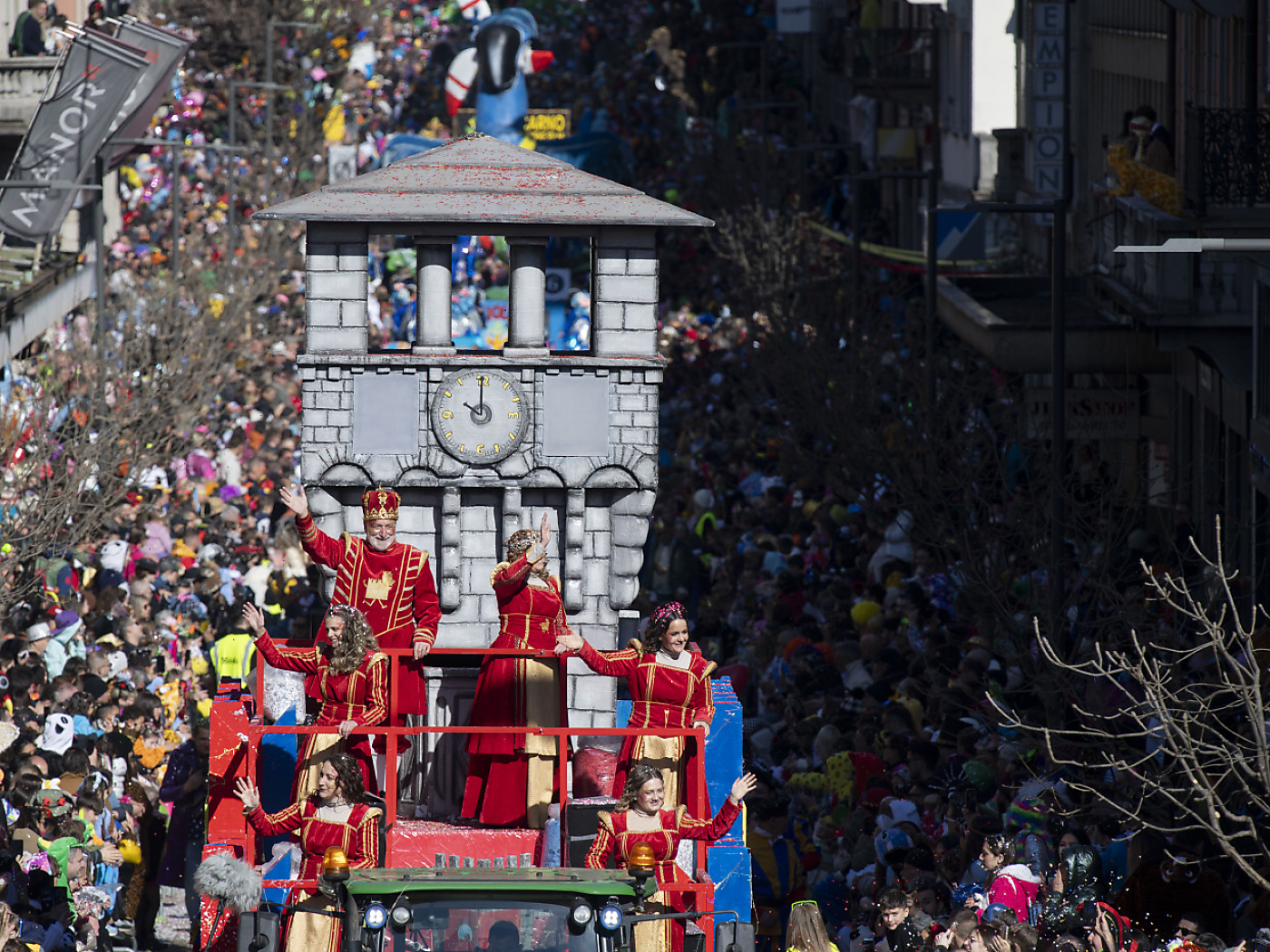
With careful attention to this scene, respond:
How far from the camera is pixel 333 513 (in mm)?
14836

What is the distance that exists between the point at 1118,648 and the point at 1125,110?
17.2m

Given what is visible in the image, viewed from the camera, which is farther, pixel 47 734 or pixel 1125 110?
pixel 1125 110

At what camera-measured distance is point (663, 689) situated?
12570 millimetres

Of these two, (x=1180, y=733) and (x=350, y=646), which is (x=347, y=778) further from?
(x=1180, y=733)

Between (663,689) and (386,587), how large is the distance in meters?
2.28

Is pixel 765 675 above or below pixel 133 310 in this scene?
below

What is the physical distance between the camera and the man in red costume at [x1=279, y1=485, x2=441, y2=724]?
13891 mm

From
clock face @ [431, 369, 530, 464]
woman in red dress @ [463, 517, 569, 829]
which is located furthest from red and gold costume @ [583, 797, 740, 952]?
clock face @ [431, 369, 530, 464]

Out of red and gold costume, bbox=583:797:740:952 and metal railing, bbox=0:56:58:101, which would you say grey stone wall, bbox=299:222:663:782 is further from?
metal railing, bbox=0:56:58:101

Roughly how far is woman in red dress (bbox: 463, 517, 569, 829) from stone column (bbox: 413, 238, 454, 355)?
207 centimetres

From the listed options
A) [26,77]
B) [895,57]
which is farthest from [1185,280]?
[895,57]

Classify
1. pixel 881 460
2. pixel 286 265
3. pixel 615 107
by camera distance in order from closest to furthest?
pixel 881 460
pixel 286 265
pixel 615 107

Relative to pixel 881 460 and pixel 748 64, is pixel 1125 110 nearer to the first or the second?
pixel 881 460

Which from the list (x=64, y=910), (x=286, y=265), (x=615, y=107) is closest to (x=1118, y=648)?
(x=64, y=910)
